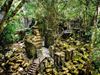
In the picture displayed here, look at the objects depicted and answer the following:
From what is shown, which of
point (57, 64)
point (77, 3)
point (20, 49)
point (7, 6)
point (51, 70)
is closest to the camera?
point (7, 6)

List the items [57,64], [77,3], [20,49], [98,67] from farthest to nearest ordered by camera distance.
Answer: [20,49]
[77,3]
[57,64]
[98,67]

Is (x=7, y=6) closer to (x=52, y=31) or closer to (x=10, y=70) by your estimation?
(x=10, y=70)

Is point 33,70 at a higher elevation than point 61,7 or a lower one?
lower

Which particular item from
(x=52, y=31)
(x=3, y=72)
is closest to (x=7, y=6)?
(x=3, y=72)

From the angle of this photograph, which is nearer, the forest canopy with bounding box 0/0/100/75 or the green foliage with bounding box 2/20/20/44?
the forest canopy with bounding box 0/0/100/75

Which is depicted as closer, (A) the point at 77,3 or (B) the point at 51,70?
(B) the point at 51,70

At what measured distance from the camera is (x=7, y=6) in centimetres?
442

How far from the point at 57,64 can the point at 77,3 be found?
636 centimetres

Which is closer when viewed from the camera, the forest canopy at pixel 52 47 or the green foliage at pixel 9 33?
the forest canopy at pixel 52 47

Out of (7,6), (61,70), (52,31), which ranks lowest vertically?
(61,70)

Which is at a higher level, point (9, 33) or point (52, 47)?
point (9, 33)

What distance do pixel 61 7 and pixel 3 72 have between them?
8.62 meters

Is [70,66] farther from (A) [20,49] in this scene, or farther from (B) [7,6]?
(B) [7,6]

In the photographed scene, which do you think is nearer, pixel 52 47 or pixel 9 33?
pixel 52 47
